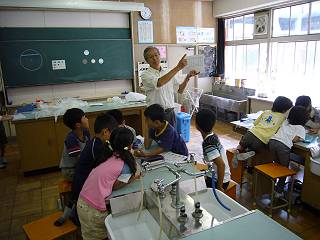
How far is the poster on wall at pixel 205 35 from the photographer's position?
18.9 ft

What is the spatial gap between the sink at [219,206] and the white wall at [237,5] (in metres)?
3.92

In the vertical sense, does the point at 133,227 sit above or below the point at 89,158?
below

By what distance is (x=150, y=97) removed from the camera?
8.85 ft

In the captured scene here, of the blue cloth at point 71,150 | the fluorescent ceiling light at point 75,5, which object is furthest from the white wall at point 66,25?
the blue cloth at point 71,150

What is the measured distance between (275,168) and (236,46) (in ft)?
13.1

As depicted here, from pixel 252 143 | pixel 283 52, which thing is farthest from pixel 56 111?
pixel 283 52

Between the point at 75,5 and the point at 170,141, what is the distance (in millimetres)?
3409

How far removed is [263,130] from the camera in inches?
104

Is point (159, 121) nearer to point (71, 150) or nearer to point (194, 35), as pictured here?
point (71, 150)

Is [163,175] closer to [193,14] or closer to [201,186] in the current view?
[201,186]

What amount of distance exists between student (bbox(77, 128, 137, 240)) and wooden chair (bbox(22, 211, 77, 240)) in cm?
17

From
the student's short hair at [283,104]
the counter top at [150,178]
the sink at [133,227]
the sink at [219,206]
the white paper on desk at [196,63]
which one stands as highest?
the white paper on desk at [196,63]

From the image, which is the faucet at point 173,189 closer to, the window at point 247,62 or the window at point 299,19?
the window at point 299,19

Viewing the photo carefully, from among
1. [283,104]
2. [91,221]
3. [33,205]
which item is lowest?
[33,205]
